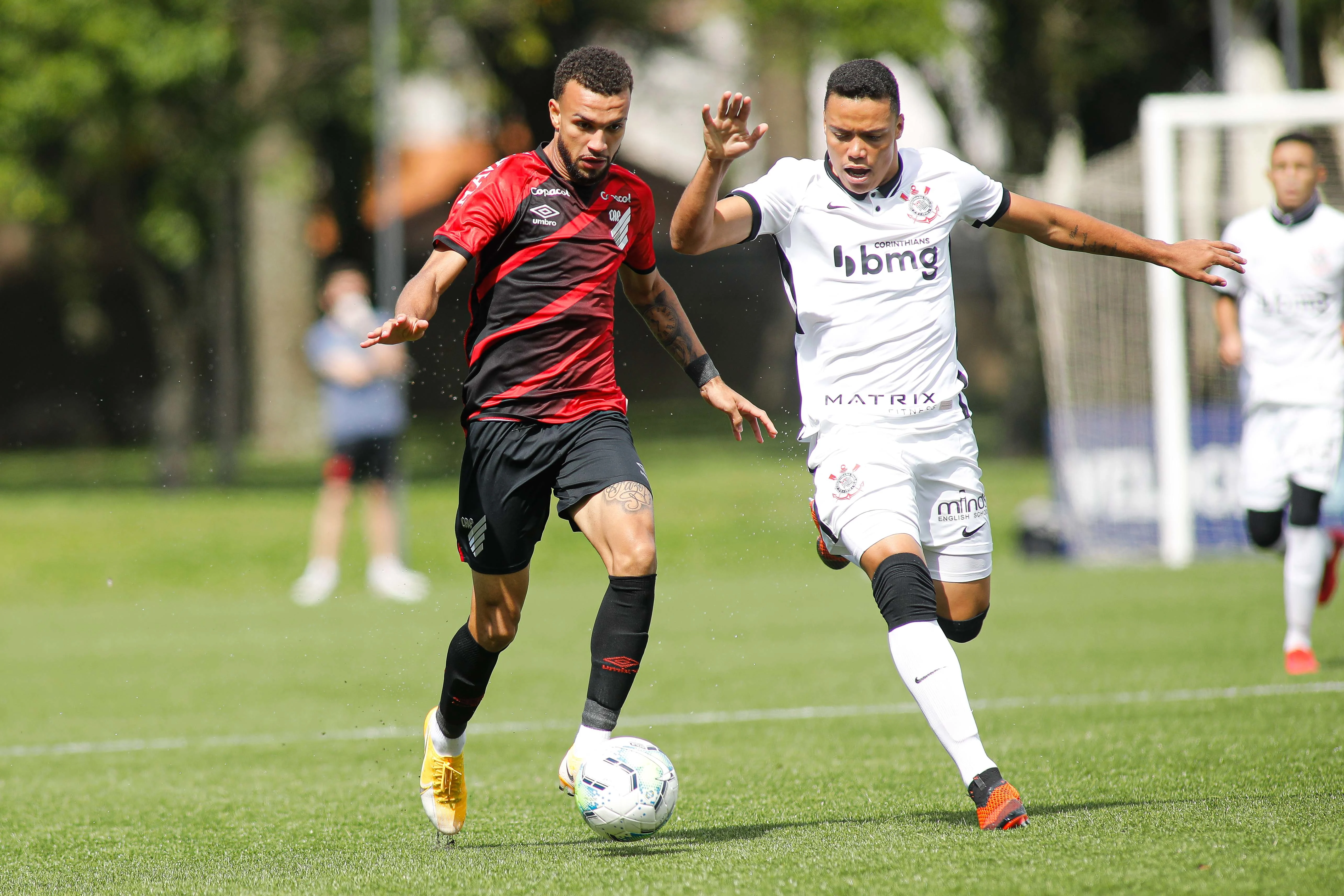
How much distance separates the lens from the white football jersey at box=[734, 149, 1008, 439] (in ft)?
15.7

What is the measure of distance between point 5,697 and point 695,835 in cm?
570

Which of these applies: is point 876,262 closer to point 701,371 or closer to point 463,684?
point 701,371

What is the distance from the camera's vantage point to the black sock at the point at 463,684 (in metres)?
4.82

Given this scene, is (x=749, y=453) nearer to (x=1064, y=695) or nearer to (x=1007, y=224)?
(x=1064, y=695)

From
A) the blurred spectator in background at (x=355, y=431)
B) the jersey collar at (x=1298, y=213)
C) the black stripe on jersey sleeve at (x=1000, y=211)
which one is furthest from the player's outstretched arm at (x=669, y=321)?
the blurred spectator in background at (x=355, y=431)

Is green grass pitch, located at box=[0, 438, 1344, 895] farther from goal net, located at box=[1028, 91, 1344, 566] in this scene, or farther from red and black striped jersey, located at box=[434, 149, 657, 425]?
red and black striped jersey, located at box=[434, 149, 657, 425]

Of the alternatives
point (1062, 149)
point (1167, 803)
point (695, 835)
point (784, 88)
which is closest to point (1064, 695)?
point (1167, 803)

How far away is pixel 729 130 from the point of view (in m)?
4.47

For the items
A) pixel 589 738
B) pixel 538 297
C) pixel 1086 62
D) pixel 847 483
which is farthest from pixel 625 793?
pixel 1086 62

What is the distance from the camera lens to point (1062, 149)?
2611 centimetres

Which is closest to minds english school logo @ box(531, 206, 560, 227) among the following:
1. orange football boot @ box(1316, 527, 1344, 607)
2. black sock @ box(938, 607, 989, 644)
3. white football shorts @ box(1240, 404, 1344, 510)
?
black sock @ box(938, 607, 989, 644)

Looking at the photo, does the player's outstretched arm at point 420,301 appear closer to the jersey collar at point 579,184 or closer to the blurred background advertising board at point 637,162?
the jersey collar at point 579,184

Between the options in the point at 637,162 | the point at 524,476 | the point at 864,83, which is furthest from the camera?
the point at 637,162

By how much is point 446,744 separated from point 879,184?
2252mm
